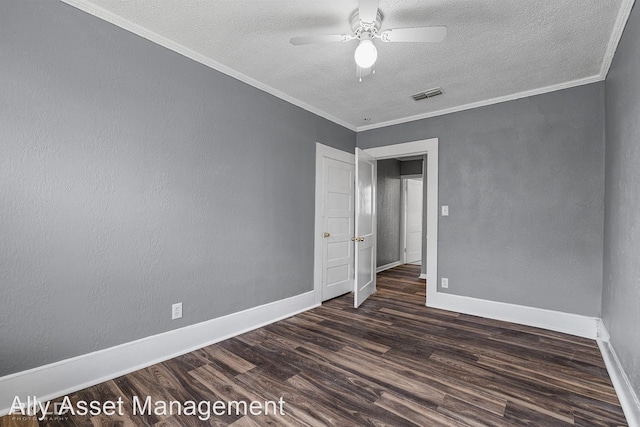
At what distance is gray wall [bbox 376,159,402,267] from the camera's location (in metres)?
6.09

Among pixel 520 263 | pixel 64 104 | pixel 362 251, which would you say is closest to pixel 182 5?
pixel 64 104

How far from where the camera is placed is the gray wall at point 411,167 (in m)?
6.62

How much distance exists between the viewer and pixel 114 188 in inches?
81.1

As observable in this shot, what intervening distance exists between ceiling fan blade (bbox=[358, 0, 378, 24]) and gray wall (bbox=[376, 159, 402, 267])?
4361 millimetres

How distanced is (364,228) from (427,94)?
1820mm

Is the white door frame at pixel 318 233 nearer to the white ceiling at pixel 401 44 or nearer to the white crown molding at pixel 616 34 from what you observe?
the white ceiling at pixel 401 44

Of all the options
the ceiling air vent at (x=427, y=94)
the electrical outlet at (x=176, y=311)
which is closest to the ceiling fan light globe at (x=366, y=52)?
the ceiling air vent at (x=427, y=94)

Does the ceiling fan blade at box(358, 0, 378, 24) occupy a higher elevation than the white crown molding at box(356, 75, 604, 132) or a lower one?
lower

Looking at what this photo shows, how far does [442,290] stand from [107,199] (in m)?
3.68

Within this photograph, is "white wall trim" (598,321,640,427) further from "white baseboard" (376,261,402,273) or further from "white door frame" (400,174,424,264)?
"white door frame" (400,174,424,264)

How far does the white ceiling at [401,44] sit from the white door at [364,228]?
0.95m

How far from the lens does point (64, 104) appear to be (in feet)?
6.10

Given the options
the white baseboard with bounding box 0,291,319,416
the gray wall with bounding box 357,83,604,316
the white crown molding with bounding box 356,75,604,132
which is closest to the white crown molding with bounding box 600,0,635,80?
the white crown molding with bounding box 356,75,604,132

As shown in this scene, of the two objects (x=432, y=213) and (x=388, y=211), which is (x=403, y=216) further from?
(x=432, y=213)
